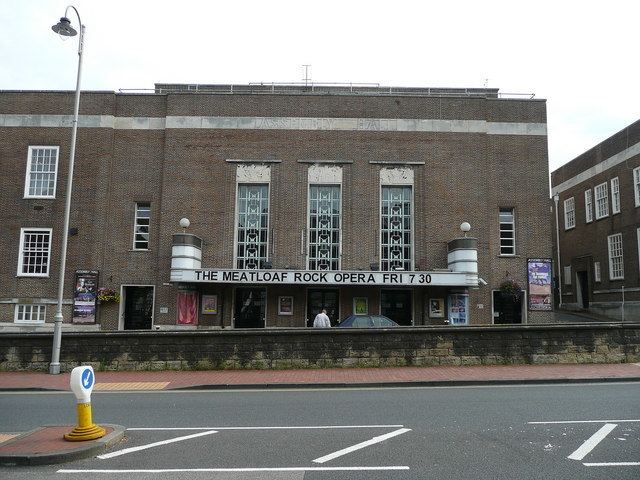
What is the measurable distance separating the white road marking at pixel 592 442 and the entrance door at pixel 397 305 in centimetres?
1742

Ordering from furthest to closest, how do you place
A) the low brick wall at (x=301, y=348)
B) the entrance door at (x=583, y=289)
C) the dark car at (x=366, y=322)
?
the entrance door at (x=583, y=289), the dark car at (x=366, y=322), the low brick wall at (x=301, y=348)

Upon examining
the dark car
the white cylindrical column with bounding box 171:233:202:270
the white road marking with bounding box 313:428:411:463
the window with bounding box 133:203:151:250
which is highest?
the window with bounding box 133:203:151:250

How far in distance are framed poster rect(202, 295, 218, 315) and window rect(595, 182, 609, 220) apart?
2509 centimetres

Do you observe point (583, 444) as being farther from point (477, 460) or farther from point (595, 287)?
point (595, 287)

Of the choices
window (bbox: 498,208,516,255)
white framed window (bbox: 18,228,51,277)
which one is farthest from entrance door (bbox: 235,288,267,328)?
window (bbox: 498,208,516,255)

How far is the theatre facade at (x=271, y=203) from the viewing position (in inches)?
1011

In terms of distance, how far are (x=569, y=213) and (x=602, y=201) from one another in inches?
194

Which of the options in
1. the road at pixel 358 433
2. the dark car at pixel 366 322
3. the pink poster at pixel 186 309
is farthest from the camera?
the pink poster at pixel 186 309

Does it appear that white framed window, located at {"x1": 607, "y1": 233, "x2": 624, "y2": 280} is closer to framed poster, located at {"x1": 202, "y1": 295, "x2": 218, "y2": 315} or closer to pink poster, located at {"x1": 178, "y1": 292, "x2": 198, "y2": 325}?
framed poster, located at {"x1": 202, "y1": 295, "x2": 218, "y2": 315}

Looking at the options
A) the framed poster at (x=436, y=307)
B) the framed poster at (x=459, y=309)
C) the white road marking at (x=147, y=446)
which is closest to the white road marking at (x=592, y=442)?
the white road marking at (x=147, y=446)

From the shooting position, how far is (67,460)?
275 inches

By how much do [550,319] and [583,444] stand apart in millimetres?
19888

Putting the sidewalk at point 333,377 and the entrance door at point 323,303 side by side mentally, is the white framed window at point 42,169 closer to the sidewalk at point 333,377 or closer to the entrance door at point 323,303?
the entrance door at point 323,303

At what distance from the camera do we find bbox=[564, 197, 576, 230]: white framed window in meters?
40.6
